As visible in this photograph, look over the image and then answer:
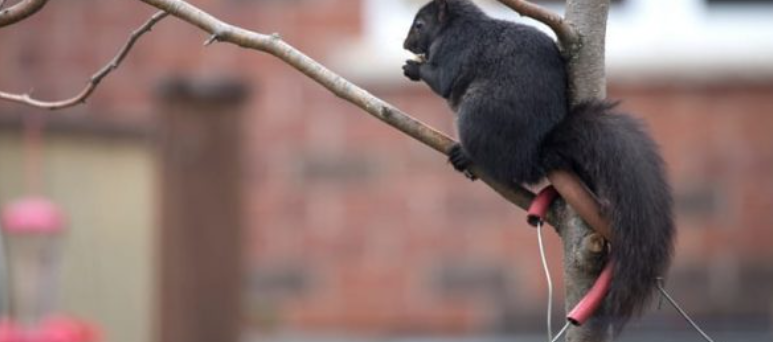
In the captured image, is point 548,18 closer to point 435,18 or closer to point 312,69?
point 312,69

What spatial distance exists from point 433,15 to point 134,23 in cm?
398

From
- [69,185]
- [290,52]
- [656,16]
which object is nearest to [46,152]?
[69,185]

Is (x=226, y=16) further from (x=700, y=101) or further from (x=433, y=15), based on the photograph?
(x=433, y=15)

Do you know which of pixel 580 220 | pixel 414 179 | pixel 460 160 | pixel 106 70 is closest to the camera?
pixel 580 220

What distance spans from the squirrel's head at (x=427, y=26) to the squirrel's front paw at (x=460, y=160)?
387 millimetres

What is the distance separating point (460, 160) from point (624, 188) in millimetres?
435

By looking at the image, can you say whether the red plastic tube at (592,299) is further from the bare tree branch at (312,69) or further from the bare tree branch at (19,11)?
the bare tree branch at (19,11)

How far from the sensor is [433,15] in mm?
2812

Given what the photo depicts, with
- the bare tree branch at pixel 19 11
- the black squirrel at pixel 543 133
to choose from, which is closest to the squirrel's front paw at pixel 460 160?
the black squirrel at pixel 543 133

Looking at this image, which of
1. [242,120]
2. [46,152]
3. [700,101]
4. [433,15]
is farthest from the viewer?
[700,101]

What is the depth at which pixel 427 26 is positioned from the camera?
9.27 feet

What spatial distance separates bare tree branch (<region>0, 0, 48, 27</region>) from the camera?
2062 millimetres

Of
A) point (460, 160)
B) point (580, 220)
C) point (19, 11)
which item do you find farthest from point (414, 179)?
point (580, 220)

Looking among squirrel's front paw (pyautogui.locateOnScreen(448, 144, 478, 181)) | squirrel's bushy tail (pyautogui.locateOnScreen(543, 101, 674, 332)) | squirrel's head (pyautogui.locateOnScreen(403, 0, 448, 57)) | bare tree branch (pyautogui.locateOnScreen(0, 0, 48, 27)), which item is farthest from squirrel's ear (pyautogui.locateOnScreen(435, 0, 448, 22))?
bare tree branch (pyautogui.locateOnScreen(0, 0, 48, 27))
